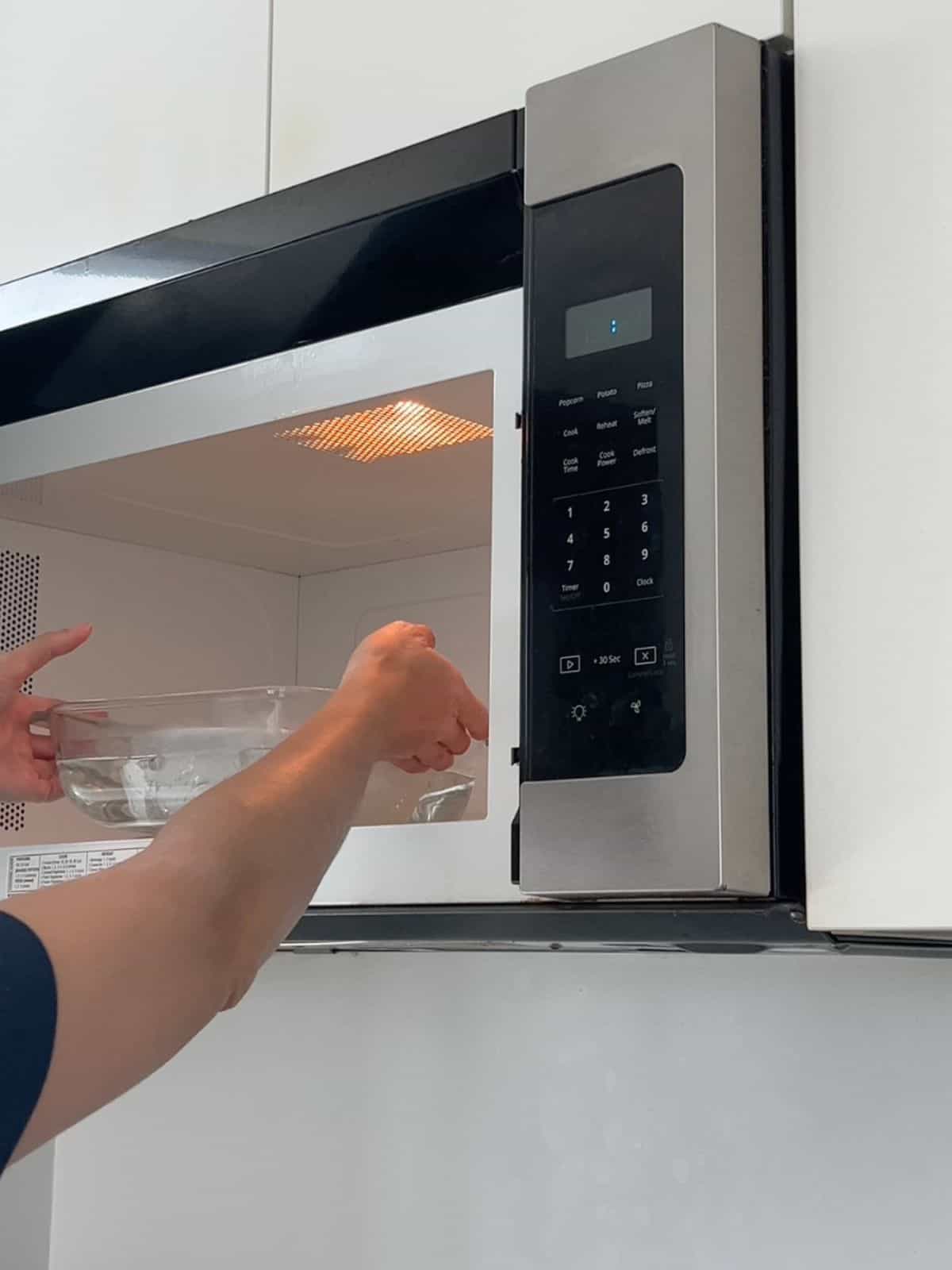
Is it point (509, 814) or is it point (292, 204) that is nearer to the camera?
point (509, 814)

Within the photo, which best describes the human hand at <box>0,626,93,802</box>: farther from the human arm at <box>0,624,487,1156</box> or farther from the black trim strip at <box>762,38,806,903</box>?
the black trim strip at <box>762,38,806,903</box>

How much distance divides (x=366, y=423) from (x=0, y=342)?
28 centimetres

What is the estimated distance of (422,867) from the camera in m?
0.77

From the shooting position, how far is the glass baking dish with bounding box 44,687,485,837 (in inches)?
32.5

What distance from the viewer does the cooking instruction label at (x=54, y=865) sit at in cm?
89

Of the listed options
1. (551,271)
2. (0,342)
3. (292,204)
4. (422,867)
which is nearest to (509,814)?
(422,867)

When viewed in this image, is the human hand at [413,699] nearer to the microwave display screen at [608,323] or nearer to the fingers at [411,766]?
the fingers at [411,766]

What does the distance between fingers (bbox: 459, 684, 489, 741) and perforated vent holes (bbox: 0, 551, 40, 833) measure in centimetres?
37

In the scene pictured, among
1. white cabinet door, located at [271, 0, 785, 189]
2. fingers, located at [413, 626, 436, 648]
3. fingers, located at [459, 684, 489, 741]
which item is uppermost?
white cabinet door, located at [271, 0, 785, 189]

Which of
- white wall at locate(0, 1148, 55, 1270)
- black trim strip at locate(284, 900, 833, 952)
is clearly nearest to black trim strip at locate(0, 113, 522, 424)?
black trim strip at locate(284, 900, 833, 952)

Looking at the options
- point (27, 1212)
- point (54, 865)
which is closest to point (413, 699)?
point (54, 865)

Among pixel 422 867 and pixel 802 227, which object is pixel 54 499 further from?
pixel 802 227

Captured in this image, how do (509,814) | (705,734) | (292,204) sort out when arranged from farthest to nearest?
(292,204) < (509,814) < (705,734)

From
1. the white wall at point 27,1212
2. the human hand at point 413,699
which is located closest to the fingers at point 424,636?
the human hand at point 413,699
